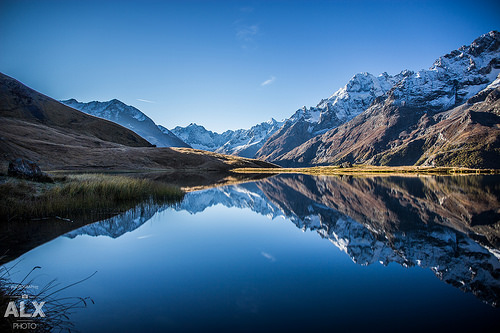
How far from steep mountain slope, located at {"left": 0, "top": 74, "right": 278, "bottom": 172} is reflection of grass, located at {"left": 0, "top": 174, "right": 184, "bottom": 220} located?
3204 centimetres

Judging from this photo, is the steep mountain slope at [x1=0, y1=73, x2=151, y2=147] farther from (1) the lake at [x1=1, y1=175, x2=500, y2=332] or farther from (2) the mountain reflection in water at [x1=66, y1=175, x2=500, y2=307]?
(1) the lake at [x1=1, y1=175, x2=500, y2=332]

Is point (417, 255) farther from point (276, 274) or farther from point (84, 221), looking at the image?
point (84, 221)

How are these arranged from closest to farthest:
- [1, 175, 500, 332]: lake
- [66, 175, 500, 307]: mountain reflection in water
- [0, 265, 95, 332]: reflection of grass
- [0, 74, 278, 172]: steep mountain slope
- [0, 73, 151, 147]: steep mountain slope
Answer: [0, 265, 95, 332]: reflection of grass, [1, 175, 500, 332]: lake, [66, 175, 500, 307]: mountain reflection in water, [0, 74, 278, 172]: steep mountain slope, [0, 73, 151, 147]: steep mountain slope

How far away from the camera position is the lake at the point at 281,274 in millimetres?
6930

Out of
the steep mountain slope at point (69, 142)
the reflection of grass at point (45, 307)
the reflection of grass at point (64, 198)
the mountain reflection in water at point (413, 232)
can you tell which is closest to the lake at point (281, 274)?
the mountain reflection in water at point (413, 232)

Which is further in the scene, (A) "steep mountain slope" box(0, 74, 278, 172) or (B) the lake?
(A) "steep mountain slope" box(0, 74, 278, 172)

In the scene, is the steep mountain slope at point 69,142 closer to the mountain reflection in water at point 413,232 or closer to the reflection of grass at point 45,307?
the mountain reflection in water at point 413,232

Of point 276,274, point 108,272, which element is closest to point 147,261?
point 108,272

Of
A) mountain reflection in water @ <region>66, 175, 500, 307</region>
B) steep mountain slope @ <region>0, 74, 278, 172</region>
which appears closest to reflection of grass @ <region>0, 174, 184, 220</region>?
mountain reflection in water @ <region>66, 175, 500, 307</region>

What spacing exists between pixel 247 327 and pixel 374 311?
3.36 metres

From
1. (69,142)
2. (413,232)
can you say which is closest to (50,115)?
(69,142)

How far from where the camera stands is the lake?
693cm

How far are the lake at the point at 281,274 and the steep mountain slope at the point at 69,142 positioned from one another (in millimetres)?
46297

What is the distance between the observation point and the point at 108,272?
10.0m
